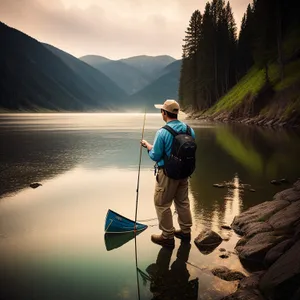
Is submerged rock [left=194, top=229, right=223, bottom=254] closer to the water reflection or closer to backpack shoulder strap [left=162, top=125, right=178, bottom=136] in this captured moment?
the water reflection

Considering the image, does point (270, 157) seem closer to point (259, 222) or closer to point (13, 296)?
point (259, 222)

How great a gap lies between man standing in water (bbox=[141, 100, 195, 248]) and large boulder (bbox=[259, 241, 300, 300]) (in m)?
2.42

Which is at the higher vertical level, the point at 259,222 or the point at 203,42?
the point at 203,42

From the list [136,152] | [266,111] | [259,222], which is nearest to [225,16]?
[266,111]

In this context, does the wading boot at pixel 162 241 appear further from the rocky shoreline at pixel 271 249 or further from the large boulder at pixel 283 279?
the large boulder at pixel 283 279

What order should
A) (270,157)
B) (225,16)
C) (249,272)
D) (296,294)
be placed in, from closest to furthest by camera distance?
(296,294)
(249,272)
(270,157)
(225,16)

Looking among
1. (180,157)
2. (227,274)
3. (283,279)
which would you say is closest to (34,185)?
(180,157)

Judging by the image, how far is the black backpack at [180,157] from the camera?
630cm

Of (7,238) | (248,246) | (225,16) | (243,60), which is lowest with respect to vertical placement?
(7,238)

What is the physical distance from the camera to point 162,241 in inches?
277

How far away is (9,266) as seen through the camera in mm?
5914

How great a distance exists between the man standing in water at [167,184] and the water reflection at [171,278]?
527mm

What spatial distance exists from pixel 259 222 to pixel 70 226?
15.8ft

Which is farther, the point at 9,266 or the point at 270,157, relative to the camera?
the point at 270,157
